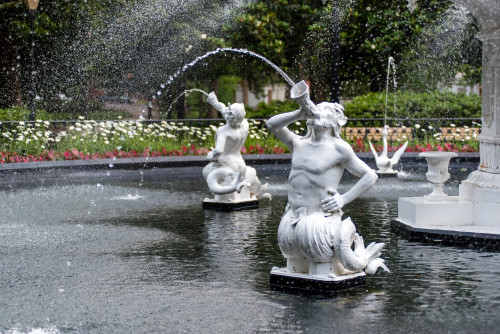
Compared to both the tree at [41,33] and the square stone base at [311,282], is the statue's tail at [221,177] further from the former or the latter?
the tree at [41,33]

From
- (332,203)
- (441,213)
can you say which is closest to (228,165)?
(441,213)

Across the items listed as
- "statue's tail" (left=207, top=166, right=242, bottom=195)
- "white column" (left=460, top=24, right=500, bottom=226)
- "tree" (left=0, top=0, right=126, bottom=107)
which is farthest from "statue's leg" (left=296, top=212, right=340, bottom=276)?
"tree" (left=0, top=0, right=126, bottom=107)

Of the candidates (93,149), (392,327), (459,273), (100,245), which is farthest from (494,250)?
(93,149)

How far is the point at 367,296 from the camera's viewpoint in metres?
7.04

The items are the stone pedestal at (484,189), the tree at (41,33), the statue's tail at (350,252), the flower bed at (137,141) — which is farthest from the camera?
the tree at (41,33)

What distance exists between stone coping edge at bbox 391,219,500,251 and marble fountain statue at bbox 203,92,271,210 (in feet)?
10.6

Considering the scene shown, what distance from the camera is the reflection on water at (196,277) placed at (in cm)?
630

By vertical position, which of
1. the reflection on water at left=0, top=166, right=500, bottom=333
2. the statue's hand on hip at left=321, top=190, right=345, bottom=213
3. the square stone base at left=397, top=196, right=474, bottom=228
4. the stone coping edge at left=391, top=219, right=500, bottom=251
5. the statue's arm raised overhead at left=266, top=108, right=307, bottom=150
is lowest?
the reflection on water at left=0, top=166, right=500, bottom=333

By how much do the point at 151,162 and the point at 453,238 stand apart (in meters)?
9.56

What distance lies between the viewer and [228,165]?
12484mm

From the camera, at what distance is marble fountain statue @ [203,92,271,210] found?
40.2 feet

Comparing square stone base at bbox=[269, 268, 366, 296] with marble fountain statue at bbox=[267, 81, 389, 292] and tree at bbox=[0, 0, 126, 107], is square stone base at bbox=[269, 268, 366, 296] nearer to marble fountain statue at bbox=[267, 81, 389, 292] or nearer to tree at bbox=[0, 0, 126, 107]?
marble fountain statue at bbox=[267, 81, 389, 292]

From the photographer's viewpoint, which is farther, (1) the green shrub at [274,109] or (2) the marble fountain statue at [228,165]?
(1) the green shrub at [274,109]

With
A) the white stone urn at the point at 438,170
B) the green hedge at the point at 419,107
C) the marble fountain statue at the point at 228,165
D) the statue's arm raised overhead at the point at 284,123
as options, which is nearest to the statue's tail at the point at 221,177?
the marble fountain statue at the point at 228,165
